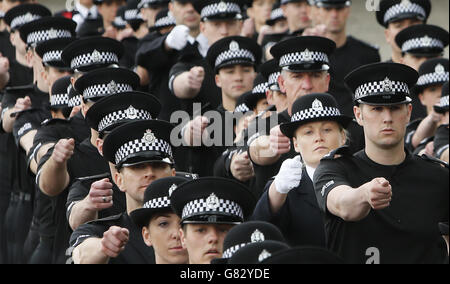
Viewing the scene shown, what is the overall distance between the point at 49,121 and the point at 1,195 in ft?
8.50

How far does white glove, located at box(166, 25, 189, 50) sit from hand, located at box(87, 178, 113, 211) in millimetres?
→ 4101

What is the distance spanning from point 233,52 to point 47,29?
198cm

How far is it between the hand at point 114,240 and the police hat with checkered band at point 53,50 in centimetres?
454

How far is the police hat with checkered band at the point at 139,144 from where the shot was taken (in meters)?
10.5

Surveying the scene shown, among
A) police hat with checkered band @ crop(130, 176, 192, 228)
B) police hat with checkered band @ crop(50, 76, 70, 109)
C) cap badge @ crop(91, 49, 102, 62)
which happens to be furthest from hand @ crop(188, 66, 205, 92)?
police hat with checkered band @ crop(130, 176, 192, 228)

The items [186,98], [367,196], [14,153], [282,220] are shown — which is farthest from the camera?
[14,153]

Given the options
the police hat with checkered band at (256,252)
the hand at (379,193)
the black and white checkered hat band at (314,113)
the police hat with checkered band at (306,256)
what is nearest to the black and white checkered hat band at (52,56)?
the black and white checkered hat band at (314,113)

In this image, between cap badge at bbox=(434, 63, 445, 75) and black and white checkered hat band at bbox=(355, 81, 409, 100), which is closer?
black and white checkered hat band at bbox=(355, 81, 409, 100)

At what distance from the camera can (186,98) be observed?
535 inches

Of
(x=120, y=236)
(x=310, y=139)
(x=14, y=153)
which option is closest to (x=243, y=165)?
(x=310, y=139)

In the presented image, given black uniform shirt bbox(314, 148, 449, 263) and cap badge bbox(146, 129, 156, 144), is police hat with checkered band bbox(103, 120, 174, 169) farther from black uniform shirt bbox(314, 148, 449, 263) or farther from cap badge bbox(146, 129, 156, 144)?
black uniform shirt bbox(314, 148, 449, 263)

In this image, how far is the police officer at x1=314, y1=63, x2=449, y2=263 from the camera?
9406 mm

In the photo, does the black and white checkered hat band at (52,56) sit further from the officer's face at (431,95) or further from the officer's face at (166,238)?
the officer's face at (166,238)
